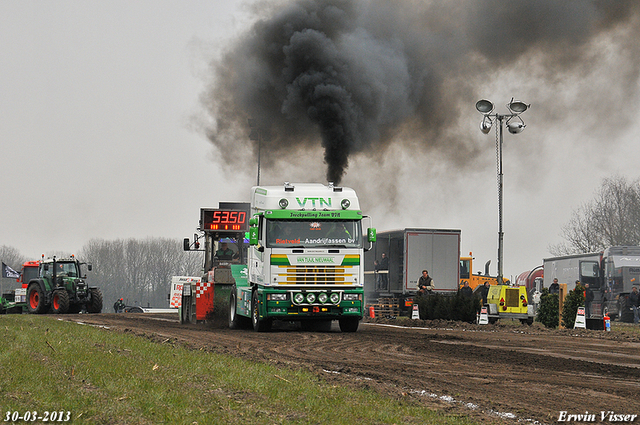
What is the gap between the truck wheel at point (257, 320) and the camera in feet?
65.3

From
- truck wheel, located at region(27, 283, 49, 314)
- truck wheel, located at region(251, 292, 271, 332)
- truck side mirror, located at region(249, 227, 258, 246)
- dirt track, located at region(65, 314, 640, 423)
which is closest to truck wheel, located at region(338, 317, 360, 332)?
dirt track, located at region(65, 314, 640, 423)

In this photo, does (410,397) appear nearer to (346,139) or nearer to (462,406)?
(462,406)

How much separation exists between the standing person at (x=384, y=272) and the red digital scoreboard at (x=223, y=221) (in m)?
11.7

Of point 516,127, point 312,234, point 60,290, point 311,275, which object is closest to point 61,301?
point 60,290

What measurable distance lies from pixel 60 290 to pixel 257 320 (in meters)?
19.2

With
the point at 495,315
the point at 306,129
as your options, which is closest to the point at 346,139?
the point at 306,129

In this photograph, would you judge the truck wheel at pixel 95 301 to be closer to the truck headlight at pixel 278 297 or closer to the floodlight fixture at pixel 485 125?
the floodlight fixture at pixel 485 125

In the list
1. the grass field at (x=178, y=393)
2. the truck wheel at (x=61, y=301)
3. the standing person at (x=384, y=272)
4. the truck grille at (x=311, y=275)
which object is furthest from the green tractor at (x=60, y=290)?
the grass field at (x=178, y=393)

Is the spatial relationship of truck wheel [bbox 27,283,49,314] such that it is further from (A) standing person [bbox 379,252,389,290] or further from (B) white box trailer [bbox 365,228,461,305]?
(B) white box trailer [bbox 365,228,461,305]

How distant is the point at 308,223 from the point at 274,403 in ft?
38.7

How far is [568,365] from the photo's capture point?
12641 mm

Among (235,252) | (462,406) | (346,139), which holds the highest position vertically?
(346,139)

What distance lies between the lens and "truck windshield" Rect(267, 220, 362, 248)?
19.4 m

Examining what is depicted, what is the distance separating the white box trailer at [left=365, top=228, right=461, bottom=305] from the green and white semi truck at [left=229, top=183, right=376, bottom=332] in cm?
1630
